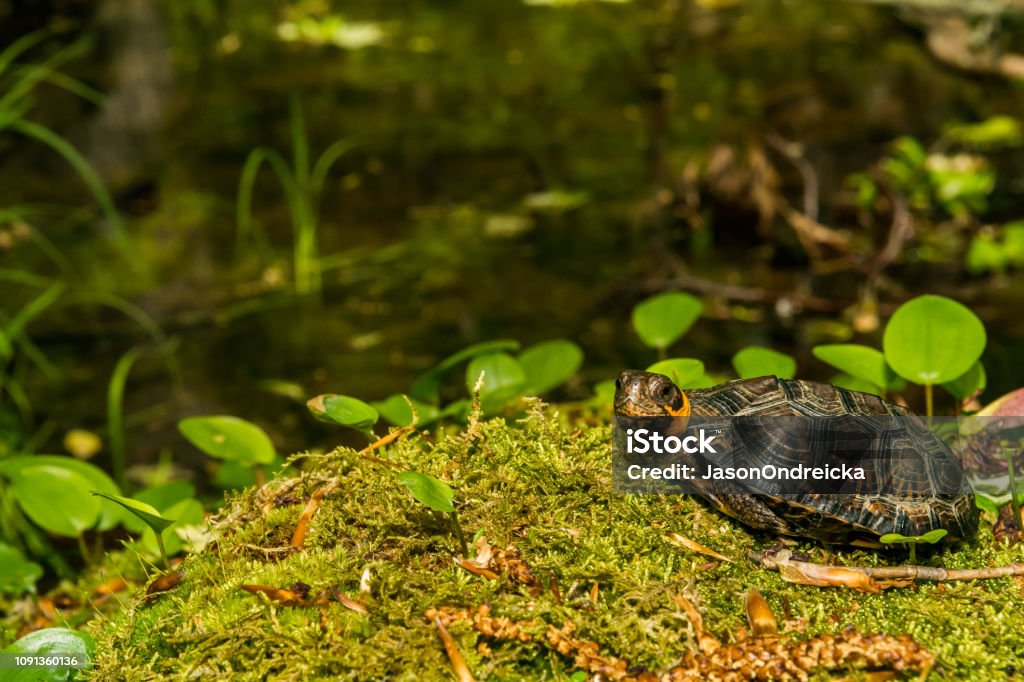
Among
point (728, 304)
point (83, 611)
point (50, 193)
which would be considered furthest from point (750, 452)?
point (50, 193)

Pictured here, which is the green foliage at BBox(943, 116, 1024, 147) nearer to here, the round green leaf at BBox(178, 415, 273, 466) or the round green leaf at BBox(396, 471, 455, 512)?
the round green leaf at BBox(178, 415, 273, 466)

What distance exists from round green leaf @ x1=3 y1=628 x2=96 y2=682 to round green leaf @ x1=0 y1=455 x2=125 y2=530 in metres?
0.69

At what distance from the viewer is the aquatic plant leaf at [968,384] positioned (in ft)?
7.27

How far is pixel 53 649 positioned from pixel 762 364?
156cm

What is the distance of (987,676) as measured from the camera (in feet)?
4.88

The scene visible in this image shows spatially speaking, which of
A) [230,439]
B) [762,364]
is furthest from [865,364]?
[230,439]

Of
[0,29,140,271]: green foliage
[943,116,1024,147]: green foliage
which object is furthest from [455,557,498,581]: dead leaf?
[943,116,1024,147]: green foliage

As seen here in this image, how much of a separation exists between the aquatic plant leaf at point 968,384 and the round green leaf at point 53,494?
6.92ft

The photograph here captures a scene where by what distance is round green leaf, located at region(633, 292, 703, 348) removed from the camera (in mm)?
2410

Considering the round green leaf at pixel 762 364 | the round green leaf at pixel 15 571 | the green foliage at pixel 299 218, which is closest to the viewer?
the round green leaf at pixel 762 364

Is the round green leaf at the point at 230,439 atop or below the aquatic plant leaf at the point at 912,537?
below

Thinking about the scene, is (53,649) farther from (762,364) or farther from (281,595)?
(762,364)

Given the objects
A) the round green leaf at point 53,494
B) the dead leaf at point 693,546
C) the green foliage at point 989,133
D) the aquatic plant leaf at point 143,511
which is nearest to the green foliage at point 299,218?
the round green leaf at point 53,494

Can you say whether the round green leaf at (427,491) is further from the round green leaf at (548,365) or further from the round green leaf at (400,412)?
the round green leaf at (548,365)
